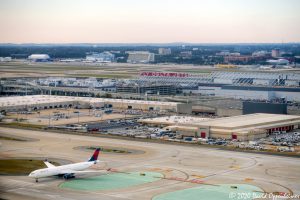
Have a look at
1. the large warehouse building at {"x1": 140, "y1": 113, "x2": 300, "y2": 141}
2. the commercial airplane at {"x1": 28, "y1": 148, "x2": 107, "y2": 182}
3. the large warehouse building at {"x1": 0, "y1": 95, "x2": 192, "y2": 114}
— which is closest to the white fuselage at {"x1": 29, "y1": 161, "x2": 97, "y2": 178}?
the commercial airplane at {"x1": 28, "y1": 148, "x2": 107, "y2": 182}

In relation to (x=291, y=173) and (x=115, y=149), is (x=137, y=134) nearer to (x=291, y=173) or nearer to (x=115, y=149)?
(x=115, y=149)

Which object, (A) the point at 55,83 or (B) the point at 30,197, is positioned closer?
(B) the point at 30,197

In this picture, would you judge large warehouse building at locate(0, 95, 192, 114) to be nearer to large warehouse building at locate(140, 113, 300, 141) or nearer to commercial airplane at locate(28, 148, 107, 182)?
large warehouse building at locate(140, 113, 300, 141)

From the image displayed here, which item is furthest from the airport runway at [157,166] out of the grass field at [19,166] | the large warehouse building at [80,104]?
the large warehouse building at [80,104]

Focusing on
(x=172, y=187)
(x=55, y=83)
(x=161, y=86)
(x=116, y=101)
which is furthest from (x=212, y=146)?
(x=55, y=83)

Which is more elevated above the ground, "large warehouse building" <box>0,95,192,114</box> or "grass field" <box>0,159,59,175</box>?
"grass field" <box>0,159,59,175</box>

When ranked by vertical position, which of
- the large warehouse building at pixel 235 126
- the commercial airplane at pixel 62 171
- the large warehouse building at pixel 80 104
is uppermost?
the commercial airplane at pixel 62 171

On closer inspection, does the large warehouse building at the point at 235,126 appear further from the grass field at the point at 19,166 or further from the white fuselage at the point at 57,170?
the white fuselage at the point at 57,170
